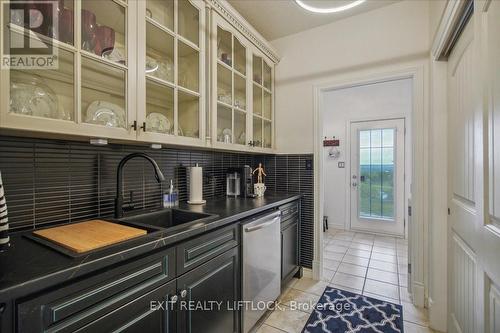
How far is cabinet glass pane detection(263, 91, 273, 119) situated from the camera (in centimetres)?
Result: 259

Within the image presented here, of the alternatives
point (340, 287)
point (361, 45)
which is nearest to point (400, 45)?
point (361, 45)

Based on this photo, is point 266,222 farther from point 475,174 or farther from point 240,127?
point 475,174

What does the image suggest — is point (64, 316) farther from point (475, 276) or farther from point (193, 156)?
point (475, 276)

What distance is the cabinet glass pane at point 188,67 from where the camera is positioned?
1.54 m

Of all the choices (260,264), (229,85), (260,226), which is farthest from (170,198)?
(229,85)

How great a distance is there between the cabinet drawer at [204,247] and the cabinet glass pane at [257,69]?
160cm

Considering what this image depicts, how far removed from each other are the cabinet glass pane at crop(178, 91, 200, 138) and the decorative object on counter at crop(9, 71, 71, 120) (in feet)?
2.12

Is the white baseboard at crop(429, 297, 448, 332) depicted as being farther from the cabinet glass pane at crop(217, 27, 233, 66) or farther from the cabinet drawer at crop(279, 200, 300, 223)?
the cabinet glass pane at crop(217, 27, 233, 66)

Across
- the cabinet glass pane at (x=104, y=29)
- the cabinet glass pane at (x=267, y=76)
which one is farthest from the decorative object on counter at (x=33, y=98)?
the cabinet glass pane at (x=267, y=76)

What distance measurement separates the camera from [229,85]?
1984 millimetres

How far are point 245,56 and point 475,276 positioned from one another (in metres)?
2.18

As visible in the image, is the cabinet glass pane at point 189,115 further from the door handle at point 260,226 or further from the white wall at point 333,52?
the white wall at point 333,52

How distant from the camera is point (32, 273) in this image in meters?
0.65

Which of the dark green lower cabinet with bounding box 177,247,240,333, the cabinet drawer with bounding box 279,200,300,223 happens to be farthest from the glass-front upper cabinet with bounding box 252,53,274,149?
the dark green lower cabinet with bounding box 177,247,240,333
